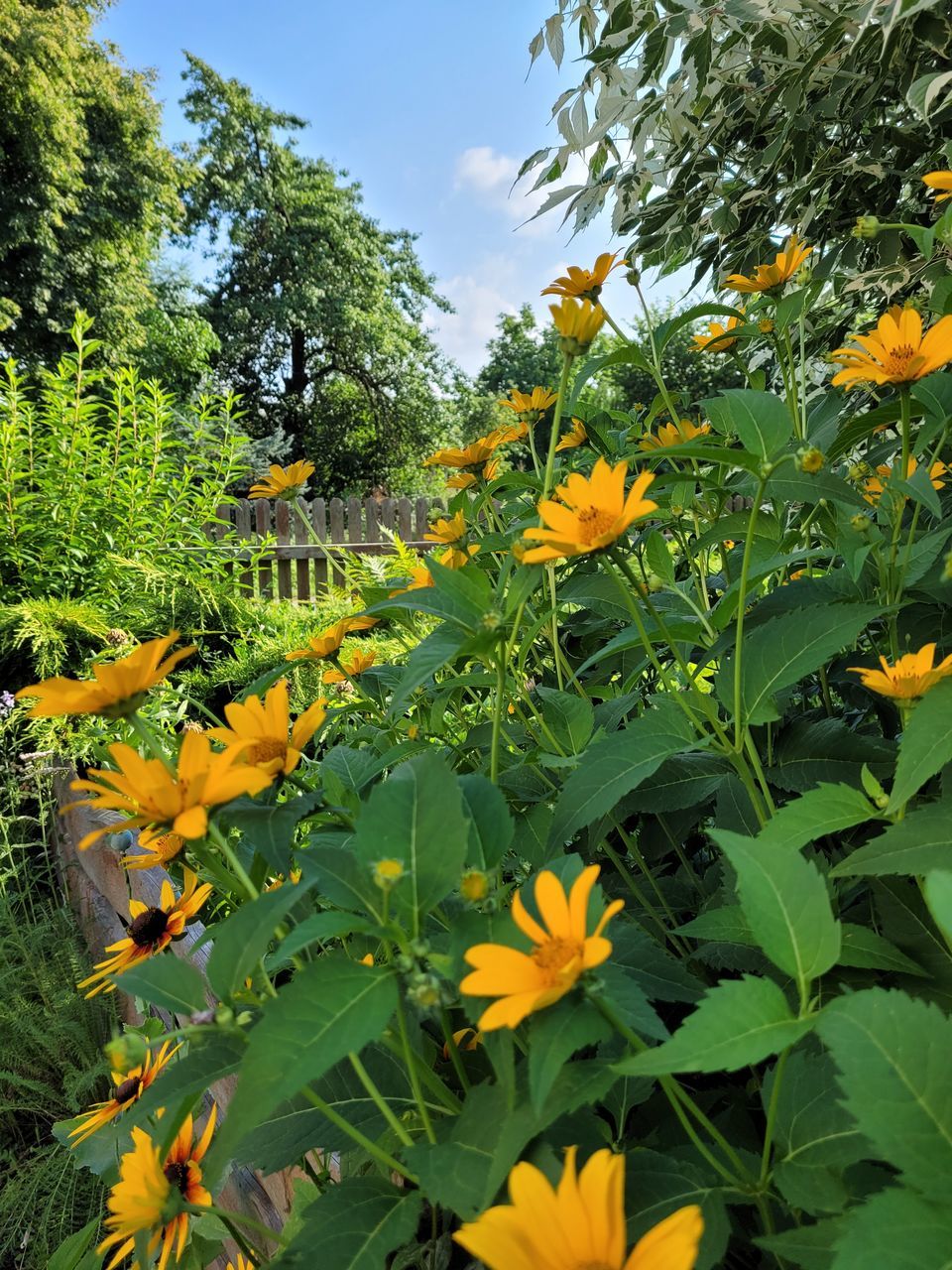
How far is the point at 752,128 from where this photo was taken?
130 centimetres

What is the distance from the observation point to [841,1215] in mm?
271

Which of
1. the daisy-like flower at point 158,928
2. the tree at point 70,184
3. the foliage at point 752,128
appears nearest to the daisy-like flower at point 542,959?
the daisy-like flower at point 158,928

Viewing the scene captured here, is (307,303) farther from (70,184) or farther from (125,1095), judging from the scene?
(125,1095)

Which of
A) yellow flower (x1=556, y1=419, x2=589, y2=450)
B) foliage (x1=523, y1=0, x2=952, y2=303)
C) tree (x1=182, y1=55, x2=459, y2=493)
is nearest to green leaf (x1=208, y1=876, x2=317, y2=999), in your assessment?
yellow flower (x1=556, y1=419, x2=589, y2=450)

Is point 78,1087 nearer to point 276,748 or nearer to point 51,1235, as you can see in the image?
point 51,1235

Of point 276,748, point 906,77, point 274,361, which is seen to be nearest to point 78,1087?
point 276,748

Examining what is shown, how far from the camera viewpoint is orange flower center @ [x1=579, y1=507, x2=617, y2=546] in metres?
0.40

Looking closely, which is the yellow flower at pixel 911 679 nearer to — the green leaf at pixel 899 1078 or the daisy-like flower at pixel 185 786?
the green leaf at pixel 899 1078

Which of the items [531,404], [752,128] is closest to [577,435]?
[531,404]

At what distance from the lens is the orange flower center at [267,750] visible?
1.34 feet

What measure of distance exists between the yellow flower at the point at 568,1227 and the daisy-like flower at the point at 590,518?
0.25 m

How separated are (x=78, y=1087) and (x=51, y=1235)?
205 mm

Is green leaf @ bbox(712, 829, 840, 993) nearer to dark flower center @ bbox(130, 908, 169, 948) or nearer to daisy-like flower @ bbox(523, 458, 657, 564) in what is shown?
daisy-like flower @ bbox(523, 458, 657, 564)

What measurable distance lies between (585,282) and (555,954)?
59 cm
